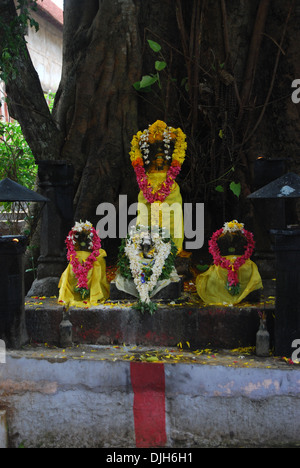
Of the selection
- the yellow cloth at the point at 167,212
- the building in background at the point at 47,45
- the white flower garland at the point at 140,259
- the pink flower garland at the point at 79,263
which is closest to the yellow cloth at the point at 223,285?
the white flower garland at the point at 140,259

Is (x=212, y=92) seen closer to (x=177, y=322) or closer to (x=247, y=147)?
(x=247, y=147)

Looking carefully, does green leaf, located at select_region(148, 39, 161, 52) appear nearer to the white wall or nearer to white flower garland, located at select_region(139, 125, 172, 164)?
white flower garland, located at select_region(139, 125, 172, 164)

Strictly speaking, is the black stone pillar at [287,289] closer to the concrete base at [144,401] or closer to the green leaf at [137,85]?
the concrete base at [144,401]

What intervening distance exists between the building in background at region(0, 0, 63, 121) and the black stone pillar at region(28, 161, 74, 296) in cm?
837

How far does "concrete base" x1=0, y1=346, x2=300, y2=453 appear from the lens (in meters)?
5.04

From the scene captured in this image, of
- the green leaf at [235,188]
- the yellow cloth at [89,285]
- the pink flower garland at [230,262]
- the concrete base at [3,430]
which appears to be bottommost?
the concrete base at [3,430]

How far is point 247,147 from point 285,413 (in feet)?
13.9

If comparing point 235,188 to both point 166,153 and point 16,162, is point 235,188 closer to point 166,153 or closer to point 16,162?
point 166,153

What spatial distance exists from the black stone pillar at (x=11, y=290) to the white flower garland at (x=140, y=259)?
4.25 feet

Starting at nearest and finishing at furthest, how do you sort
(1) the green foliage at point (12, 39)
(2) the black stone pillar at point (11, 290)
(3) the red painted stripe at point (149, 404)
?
(3) the red painted stripe at point (149, 404)
(2) the black stone pillar at point (11, 290)
(1) the green foliage at point (12, 39)

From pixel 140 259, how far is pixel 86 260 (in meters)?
0.72

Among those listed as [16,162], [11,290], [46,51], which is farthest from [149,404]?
[46,51]

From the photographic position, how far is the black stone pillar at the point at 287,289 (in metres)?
5.31

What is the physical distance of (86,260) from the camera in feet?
21.9
